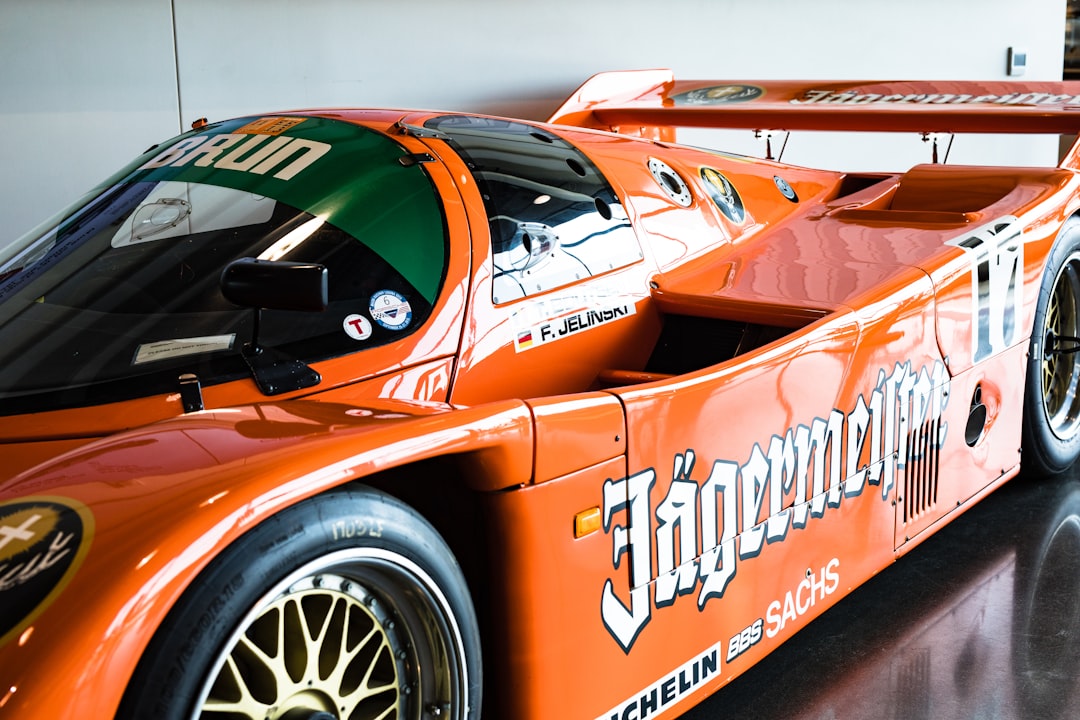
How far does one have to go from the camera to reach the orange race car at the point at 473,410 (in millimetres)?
1271

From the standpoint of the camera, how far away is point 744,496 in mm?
1941

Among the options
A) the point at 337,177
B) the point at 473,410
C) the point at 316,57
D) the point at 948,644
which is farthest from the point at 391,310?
the point at 316,57

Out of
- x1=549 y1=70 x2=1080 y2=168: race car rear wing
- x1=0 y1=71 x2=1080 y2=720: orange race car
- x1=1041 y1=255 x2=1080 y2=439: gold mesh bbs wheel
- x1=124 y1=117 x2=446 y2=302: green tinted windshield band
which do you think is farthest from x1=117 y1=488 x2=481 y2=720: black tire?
x1=549 y1=70 x2=1080 y2=168: race car rear wing

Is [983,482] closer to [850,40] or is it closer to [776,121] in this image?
[776,121]

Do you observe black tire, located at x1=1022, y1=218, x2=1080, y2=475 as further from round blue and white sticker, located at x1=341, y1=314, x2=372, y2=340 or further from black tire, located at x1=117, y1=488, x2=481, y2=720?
black tire, located at x1=117, y1=488, x2=481, y2=720

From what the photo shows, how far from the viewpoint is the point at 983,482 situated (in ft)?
9.08

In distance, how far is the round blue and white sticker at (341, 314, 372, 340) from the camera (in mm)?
1848

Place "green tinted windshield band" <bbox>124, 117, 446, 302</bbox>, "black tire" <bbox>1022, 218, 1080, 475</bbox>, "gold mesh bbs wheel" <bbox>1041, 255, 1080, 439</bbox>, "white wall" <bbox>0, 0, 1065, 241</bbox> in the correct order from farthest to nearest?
"white wall" <bbox>0, 0, 1065, 241</bbox> < "gold mesh bbs wheel" <bbox>1041, 255, 1080, 439</bbox> < "black tire" <bbox>1022, 218, 1080, 475</bbox> < "green tinted windshield band" <bbox>124, 117, 446, 302</bbox>

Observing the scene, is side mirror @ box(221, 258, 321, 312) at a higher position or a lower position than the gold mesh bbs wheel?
higher

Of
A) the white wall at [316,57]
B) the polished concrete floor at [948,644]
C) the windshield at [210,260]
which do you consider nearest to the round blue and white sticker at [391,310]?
the windshield at [210,260]

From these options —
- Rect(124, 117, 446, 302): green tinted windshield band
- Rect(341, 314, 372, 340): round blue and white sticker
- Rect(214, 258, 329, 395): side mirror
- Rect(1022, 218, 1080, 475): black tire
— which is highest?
Rect(124, 117, 446, 302): green tinted windshield band

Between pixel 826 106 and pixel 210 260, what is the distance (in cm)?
225

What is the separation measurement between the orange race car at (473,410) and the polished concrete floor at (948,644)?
141 millimetres

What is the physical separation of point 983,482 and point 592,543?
149cm
